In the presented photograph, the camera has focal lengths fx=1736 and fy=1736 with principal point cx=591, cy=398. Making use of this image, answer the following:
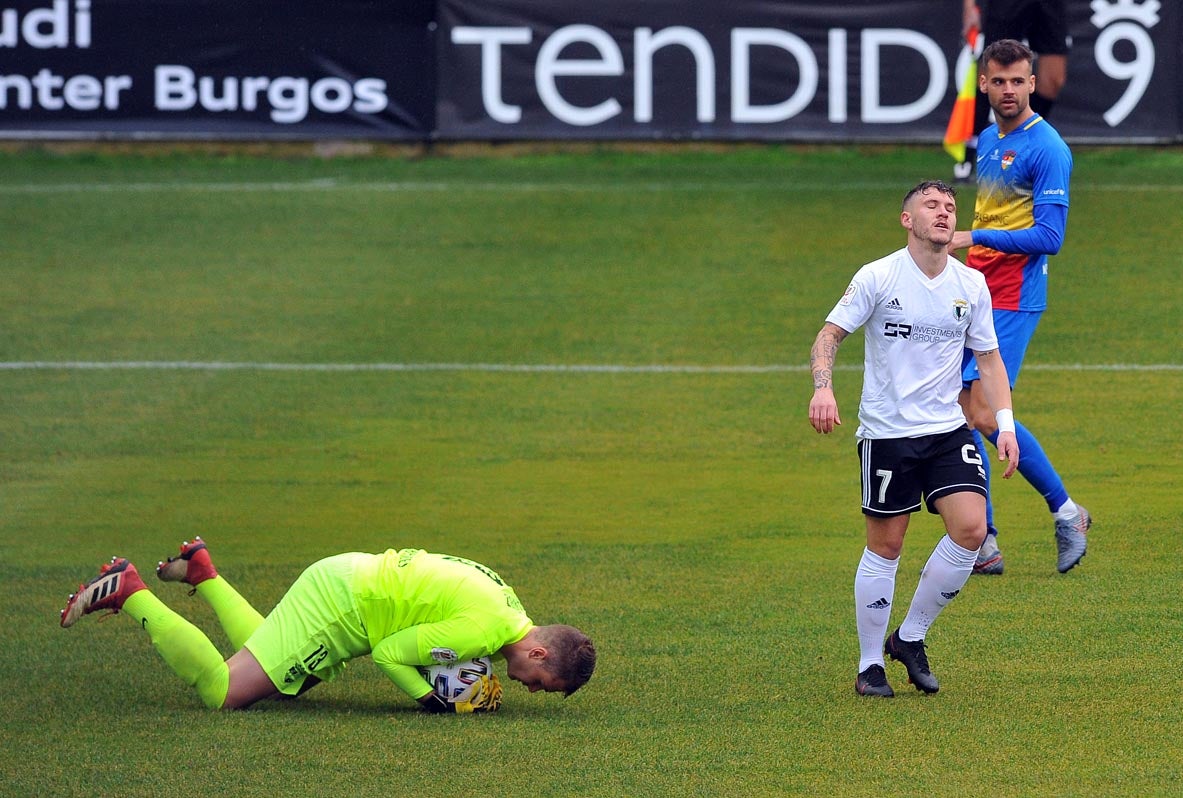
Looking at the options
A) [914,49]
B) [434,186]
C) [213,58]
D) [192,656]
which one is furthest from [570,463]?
[213,58]

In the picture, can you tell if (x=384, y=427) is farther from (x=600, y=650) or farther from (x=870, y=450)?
(x=870, y=450)

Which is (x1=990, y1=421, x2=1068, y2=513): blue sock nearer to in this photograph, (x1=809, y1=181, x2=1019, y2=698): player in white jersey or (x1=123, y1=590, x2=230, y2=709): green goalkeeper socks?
(x1=809, y1=181, x2=1019, y2=698): player in white jersey

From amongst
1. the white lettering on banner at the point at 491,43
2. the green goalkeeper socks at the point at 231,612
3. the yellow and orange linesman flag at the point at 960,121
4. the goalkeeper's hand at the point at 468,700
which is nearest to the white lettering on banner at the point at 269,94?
the white lettering on banner at the point at 491,43

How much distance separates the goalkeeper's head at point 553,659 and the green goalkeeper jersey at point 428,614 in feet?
0.21

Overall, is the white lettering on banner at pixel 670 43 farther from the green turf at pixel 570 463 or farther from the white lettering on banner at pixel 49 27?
the white lettering on banner at pixel 49 27

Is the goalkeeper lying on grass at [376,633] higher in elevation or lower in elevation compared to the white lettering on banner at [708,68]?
lower

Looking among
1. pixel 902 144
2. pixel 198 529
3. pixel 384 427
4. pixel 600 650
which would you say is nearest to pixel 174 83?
pixel 902 144

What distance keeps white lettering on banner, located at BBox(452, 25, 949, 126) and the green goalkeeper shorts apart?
14626 millimetres

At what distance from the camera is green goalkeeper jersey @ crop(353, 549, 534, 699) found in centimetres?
659

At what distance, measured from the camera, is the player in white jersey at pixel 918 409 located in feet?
21.9

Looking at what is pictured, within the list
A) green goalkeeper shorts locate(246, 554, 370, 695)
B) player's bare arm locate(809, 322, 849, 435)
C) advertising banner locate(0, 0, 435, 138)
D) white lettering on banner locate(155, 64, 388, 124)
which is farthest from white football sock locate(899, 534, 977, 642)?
white lettering on banner locate(155, 64, 388, 124)

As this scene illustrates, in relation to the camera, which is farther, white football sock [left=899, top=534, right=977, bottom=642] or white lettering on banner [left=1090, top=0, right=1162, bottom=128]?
white lettering on banner [left=1090, top=0, right=1162, bottom=128]

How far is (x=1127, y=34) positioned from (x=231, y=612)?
51.6 ft

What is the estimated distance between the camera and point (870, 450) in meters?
6.77
